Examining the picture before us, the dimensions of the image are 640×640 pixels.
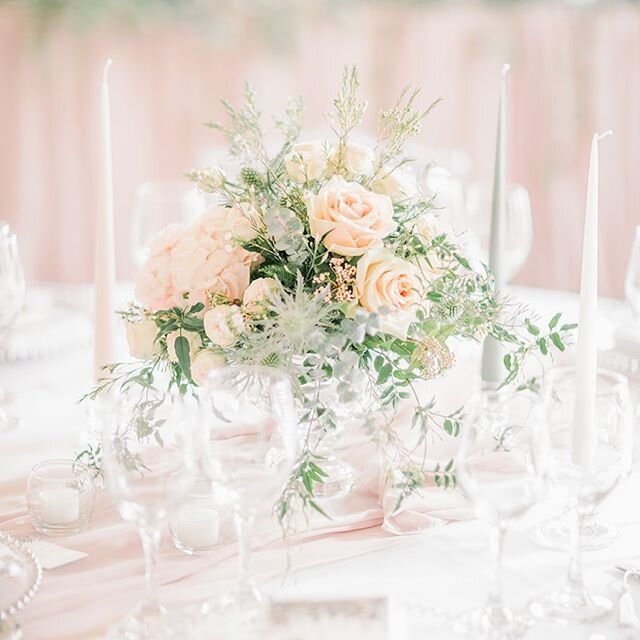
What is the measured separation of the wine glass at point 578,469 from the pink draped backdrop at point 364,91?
265 centimetres

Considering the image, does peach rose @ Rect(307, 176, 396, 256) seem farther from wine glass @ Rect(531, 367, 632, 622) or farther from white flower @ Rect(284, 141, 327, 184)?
wine glass @ Rect(531, 367, 632, 622)

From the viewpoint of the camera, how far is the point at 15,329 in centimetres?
194

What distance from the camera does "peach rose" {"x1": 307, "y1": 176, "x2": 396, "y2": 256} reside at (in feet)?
4.05

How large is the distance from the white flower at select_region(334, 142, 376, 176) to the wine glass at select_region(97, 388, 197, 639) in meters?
0.39

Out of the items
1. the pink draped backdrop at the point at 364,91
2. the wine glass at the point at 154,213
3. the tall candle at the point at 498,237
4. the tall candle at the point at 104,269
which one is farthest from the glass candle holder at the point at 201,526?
the pink draped backdrop at the point at 364,91

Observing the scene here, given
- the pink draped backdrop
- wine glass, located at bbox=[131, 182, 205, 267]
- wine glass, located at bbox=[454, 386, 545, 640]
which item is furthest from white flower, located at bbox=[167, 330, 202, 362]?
the pink draped backdrop

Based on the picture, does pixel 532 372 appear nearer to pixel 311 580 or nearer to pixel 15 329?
pixel 311 580

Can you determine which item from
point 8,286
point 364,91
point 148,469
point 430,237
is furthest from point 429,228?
point 364,91

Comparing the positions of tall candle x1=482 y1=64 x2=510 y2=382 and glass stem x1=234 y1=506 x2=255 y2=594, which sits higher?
tall candle x1=482 y1=64 x2=510 y2=382

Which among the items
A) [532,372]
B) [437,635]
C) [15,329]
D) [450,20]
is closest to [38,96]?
[450,20]

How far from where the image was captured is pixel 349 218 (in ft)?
4.04

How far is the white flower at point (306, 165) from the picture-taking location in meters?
1.32

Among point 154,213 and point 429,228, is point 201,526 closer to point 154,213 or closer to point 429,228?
point 429,228

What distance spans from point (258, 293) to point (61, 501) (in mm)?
331
